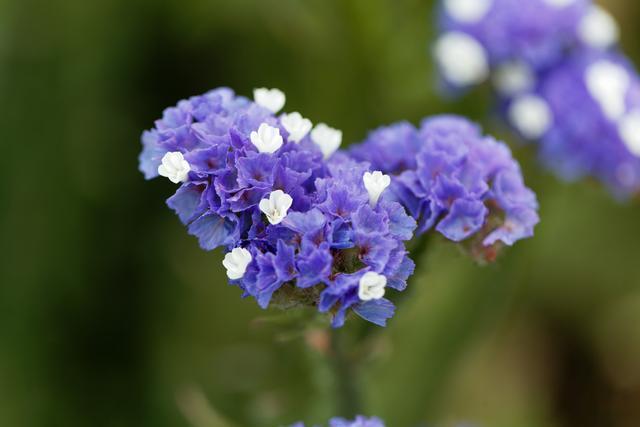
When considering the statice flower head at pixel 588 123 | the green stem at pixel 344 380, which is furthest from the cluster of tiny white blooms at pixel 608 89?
the green stem at pixel 344 380

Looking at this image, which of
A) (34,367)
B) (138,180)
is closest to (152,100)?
(138,180)

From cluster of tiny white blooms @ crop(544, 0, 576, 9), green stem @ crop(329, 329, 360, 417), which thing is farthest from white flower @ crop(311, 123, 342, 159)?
cluster of tiny white blooms @ crop(544, 0, 576, 9)

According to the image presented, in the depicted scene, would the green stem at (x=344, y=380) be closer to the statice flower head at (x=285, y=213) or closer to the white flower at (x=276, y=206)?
the statice flower head at (x=285, y=213)

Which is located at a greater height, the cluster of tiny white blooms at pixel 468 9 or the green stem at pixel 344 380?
the cluster of tiny white blooms at pixel 468 9

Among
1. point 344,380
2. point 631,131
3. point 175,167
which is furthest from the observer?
point 631,131

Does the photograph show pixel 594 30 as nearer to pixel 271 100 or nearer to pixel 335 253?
pixel 271 100

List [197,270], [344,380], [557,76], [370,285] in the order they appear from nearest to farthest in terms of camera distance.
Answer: [370,285]
[344,380]
[557,76]
[197,270]

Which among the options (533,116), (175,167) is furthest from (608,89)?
(175,167)
